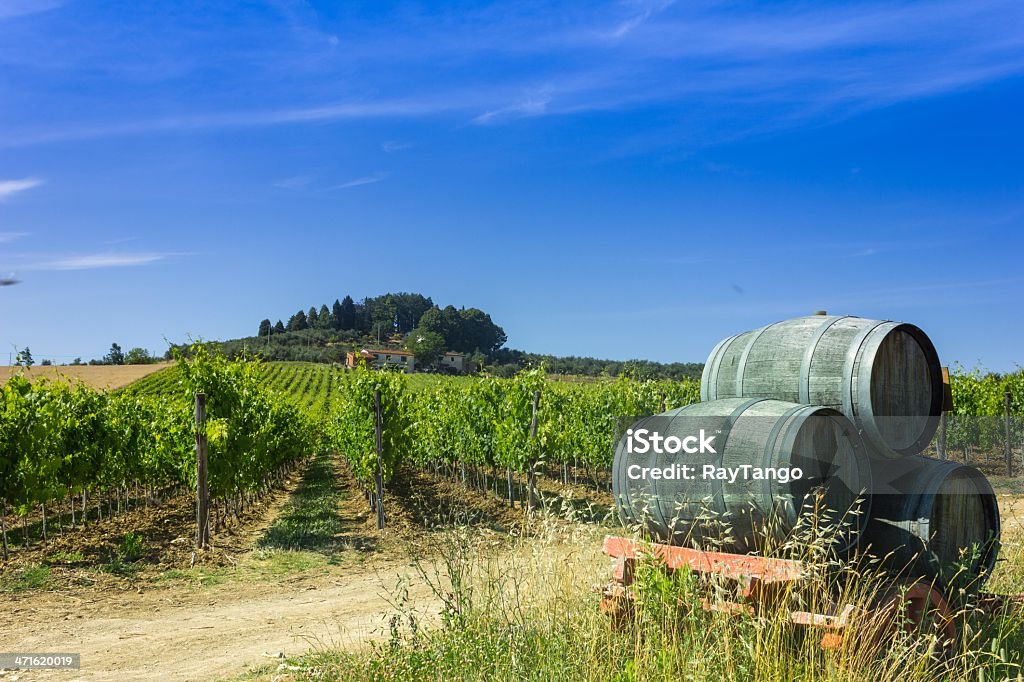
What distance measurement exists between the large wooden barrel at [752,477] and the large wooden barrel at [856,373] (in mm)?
250

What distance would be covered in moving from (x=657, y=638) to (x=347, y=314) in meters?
137

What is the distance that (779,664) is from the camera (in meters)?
3.62

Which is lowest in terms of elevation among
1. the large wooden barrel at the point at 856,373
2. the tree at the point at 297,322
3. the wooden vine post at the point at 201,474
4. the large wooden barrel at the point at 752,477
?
the wooden vine post at the point at 201,474

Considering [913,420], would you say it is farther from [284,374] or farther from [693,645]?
[284,374]

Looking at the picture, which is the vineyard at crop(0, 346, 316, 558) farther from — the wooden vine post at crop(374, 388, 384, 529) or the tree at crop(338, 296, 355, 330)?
the tree at crop(338, 296, 355, 330)

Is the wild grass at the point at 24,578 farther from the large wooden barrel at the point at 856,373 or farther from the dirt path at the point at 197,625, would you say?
the large wooden barrel at the point at 856,373

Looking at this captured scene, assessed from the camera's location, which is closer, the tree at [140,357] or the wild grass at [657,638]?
the wild grass at [657,638]

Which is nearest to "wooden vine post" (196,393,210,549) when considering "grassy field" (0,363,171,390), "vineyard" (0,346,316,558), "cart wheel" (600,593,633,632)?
"vineyard" (0,346,316,558)

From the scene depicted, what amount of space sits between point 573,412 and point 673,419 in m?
18.4

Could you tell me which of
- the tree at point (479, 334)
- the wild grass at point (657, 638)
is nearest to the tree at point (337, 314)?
the tree at point (479, 334)

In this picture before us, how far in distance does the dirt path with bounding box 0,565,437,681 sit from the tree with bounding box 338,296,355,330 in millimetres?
126675

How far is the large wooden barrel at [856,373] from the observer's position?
4609mm

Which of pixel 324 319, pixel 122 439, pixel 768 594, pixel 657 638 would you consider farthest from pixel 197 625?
pixel 324 319

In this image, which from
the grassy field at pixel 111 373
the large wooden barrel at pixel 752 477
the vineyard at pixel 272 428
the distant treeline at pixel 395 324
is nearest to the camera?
the large wooden barrel at pixel 752 477
